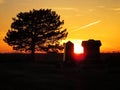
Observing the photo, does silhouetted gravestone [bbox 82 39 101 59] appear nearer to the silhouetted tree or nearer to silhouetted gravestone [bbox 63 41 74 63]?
silhouetted gravestone [bbox 63 41 74 63]

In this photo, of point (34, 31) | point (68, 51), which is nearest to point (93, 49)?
point (68, 51)

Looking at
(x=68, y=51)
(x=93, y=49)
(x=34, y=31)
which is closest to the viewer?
(x=68, y=51)

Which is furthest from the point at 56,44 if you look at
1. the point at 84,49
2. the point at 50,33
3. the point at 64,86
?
the point at 64,86

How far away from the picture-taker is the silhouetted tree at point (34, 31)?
48.7 metres

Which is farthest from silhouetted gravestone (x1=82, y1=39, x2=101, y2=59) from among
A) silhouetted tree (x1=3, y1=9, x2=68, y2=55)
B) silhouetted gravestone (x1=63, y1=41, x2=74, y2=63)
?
silhouetted tree (x1=3, y1=9, x2=68, y2=55)

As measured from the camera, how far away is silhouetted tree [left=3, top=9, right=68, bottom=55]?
48688mm

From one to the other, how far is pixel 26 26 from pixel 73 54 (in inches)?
620

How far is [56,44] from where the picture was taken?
1971 inches

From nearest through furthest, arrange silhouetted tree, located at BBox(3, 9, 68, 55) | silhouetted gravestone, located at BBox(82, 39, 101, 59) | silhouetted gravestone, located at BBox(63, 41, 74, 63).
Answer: silhouetted gravestone, located at BBox(63, 41, 74, 63), silhouetted gravestone, located at BBox(82, 39, 101, 59), silhouetted tree, located at BBox(3, 9, 68, 55)

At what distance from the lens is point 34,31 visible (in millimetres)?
48844

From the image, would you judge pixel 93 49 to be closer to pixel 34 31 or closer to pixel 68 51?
pixel 68 51

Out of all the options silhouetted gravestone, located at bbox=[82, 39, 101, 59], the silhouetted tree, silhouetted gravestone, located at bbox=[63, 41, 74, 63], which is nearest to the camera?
silhouetted gravestone, located at bbox=[63, 41, 74, 63]

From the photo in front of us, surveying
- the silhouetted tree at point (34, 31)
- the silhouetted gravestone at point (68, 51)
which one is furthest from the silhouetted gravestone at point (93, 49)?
the silhouetted tree at point (34, 31)

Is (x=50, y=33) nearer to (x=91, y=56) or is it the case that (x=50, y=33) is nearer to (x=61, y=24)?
(x=61, y=24)
